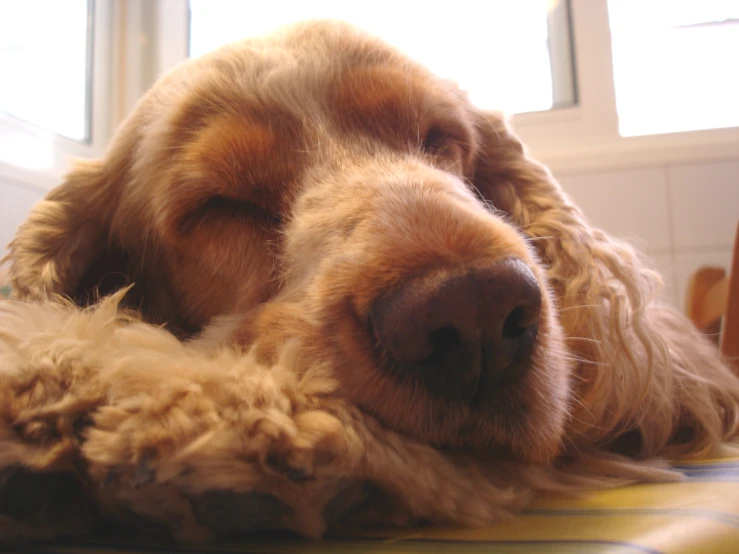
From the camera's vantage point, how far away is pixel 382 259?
0.84m

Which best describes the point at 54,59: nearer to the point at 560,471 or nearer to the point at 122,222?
the point at 122,222

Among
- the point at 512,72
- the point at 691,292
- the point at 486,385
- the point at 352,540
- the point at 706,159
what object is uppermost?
the point at 512,72

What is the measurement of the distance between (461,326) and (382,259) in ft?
0.55

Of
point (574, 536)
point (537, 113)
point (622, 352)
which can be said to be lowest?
point (574, 536)

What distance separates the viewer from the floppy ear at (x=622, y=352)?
1.10 m

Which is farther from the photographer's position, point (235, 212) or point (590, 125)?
point (590, 125)

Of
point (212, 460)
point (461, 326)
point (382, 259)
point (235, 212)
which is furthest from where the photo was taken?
point (235, 212)

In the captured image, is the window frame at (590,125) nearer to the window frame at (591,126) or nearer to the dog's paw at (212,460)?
the window frame at (591,126)

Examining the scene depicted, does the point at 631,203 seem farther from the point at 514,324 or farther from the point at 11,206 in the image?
the point at 11,206

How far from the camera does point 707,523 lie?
0.63 m

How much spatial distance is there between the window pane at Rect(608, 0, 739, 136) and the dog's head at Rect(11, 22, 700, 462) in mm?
2273

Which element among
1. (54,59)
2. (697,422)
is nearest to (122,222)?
(697,422)

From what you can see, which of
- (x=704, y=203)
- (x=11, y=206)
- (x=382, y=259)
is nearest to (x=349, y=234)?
(x=382, y=259)

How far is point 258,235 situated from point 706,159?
8.75ft
